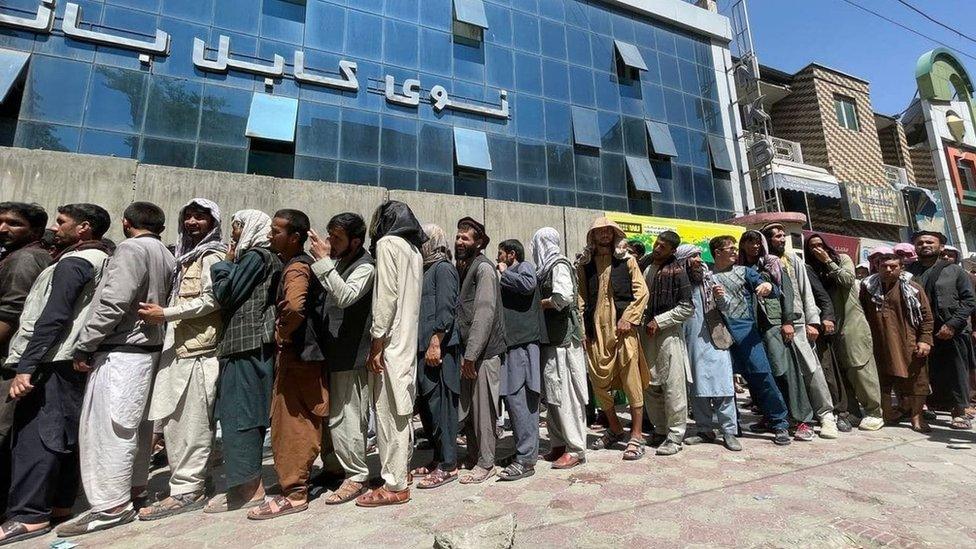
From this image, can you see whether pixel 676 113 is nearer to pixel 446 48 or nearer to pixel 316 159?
pixel 446 48

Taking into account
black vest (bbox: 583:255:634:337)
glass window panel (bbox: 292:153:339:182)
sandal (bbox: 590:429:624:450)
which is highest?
glass window panel (bbox: 292:153:339:182)

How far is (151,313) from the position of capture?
100 inches

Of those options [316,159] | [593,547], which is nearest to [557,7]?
[316,159]

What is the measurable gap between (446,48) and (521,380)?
9.82 meters

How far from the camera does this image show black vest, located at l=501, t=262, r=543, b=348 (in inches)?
127

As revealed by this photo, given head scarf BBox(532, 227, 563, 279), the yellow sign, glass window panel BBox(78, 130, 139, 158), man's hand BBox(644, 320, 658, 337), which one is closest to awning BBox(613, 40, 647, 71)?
the yellow sign

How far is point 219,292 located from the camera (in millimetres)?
2576

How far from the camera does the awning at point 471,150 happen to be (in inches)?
393

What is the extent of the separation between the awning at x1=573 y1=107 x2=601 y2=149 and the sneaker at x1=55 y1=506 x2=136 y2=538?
11.1 meters

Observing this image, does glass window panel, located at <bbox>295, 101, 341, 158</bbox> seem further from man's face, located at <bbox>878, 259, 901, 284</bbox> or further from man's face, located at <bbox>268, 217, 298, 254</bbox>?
man's face, located at <bbox>878, 259, 901, 284</bbox>

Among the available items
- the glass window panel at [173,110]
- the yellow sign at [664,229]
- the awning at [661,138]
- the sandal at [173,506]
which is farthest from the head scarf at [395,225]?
the awning at [661,138]

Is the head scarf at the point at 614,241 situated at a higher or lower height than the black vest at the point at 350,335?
higher

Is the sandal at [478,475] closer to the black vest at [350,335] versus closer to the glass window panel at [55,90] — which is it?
the black vest at [350,335]

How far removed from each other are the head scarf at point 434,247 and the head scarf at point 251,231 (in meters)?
1.08
